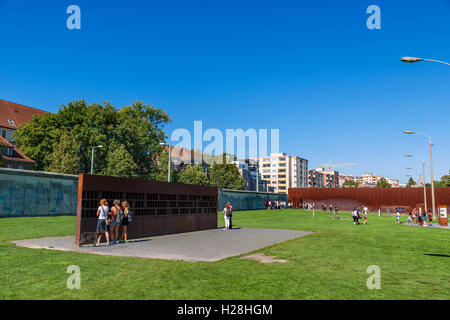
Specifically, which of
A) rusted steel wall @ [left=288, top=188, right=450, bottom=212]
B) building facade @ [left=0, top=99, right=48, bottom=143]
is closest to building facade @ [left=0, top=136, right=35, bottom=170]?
building facade @ [left=0, top=99, right=48, bottom=143]

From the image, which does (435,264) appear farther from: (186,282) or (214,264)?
(186,282)

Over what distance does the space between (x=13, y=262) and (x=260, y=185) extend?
130 metres

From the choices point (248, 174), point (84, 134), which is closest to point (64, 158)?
point (84, 134)

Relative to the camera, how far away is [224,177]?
281 ft

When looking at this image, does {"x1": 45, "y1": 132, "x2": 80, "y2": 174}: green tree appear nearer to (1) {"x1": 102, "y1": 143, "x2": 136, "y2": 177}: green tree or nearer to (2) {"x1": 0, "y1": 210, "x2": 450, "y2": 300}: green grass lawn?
(1) {"x1": 102, "y1": 143, "x2": 136, "y2": 177}: green tree

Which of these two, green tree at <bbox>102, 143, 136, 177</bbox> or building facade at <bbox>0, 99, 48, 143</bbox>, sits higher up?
building facade at <bbox>0, 99, 48, 143</bbox>

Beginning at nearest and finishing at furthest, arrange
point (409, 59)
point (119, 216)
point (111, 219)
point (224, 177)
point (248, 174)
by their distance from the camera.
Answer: point (409, 59) < point (111, 219) < point (119, 216) < point (224, 177) < point (248, 174)

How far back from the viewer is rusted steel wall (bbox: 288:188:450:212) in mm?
68688

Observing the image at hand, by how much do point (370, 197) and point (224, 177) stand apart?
32.2 m

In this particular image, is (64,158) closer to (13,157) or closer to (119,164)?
(119,164)

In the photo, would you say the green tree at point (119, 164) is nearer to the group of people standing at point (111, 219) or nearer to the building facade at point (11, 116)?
the building facade at point (11, 116)

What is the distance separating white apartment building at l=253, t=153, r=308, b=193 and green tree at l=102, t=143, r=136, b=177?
122 metres

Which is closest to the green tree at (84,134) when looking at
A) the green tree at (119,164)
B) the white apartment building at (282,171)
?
the green tree at (119,164)

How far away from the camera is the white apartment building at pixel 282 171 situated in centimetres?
16612
